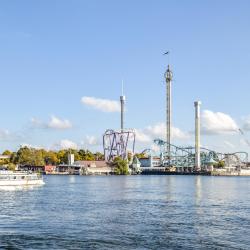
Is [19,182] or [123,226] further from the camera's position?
[19,182]

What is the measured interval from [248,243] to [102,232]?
11206 millimetres

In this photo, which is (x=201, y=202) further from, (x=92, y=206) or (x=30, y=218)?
(x=30, y=218)

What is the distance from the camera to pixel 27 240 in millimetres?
38281

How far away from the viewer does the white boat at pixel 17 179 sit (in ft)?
342

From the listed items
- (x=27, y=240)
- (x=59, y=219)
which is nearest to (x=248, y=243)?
(x=27, y=240)

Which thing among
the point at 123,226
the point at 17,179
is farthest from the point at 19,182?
the point at 123,226

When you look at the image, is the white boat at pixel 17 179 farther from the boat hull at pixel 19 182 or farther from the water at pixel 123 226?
the water at pixel 123 226

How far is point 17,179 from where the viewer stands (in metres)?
108

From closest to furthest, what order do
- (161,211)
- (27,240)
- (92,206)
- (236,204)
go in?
(27,240), (161,211), (92,206), (236,204)

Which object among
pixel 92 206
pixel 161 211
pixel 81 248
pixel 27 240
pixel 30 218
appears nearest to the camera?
pixel 81 248

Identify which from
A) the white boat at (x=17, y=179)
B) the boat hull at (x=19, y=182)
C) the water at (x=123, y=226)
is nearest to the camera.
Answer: the water at (x=123, y=226)

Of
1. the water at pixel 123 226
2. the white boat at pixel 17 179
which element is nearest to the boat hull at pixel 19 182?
the white boat at pixel 17 179

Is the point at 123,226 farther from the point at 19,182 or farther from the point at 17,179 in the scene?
the point at 17,179

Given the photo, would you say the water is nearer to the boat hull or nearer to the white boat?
the boat hull
